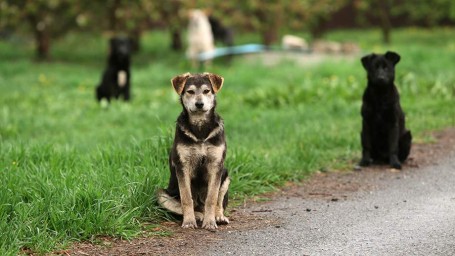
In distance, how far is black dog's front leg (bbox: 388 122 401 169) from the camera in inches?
336

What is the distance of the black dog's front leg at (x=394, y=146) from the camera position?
28.0 feet

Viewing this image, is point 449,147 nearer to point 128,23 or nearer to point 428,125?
point 428,125

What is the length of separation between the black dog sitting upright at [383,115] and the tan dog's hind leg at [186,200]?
3036 millimetres

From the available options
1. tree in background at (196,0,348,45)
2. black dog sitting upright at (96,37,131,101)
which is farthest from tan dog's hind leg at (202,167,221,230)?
tree in background at (196,0,348,45)

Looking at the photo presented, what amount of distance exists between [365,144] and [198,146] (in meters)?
3.10

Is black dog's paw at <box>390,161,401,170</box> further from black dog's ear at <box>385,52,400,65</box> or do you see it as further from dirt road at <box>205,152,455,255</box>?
black dog's ear at <box>385,52,400,65</box>

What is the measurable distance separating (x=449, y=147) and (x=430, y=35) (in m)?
19.0

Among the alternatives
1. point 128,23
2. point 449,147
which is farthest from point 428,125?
point 128,23

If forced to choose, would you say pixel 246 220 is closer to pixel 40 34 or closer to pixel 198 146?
pixel 198 146

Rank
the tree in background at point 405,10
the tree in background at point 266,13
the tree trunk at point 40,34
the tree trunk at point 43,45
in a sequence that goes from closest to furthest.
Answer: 1. the tree trunk at point 40,34
2. the tree trunk at point 43,45
3. the tree in background at point 266,13
4. the tree in background at point 405,10

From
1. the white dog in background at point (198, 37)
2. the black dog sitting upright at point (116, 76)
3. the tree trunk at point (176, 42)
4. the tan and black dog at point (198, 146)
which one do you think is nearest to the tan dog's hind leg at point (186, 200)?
the tan and black dog at point (198, 146)

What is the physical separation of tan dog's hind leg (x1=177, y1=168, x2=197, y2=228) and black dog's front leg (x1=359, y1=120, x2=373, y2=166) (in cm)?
308

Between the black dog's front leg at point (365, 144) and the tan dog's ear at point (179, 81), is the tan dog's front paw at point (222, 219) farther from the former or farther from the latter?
the black dog's front leg at point (365, 144)

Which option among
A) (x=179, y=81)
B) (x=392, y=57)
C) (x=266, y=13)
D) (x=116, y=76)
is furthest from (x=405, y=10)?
(x=179, y=81)
